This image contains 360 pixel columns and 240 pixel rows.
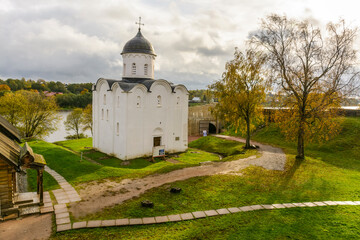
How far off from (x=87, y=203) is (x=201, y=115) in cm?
2926

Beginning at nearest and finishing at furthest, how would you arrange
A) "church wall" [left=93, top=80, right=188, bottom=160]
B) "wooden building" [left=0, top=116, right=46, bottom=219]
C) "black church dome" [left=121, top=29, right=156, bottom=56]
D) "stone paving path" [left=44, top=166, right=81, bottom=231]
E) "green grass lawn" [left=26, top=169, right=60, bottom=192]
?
"stone paving path" [left=44, top=166, right=81, bottom=231] → "wooden building" [left=0, top=116, right=46, bottom=219] → "green grass lawn" [left=26, top=169, right=60, bottom=192] → "church wall" [left=93, top=80, right=188, bottom=160] → "black church dome" [left=121, top=29, right=156, bottom=56]

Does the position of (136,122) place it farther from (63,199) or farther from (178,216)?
(178,216)

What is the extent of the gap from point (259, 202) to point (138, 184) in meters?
6.51

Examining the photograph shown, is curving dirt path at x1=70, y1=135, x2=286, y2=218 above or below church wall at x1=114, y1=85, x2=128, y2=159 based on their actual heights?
Result: below

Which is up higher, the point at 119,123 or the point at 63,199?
the point at 119,123

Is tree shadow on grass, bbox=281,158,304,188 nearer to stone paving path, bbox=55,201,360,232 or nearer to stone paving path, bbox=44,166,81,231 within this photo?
stone paving path, bbox=55,201,360,232

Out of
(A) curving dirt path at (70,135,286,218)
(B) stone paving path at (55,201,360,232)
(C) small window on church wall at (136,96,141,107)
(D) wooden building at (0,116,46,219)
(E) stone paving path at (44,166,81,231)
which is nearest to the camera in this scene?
(B) stone paving path at (55,201,360,232)

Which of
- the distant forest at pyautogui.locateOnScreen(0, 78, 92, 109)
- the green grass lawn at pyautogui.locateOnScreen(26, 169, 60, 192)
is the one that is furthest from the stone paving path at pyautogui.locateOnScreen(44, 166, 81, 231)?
the distant forest at pyautogui.locateOnScreen(0, 78, 92, 109)

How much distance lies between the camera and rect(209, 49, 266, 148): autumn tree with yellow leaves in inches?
888

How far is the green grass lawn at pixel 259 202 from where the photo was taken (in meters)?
8.51

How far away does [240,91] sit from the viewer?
23.2m

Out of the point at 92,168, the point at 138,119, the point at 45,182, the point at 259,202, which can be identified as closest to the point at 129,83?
the point at 138,119

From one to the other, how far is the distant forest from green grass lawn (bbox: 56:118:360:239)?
146 ft

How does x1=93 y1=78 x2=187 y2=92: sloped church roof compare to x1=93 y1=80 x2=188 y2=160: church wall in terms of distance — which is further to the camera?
x1=93 y1=80 x2=188 y2=160: church wall
